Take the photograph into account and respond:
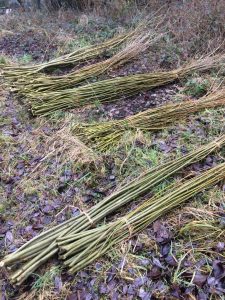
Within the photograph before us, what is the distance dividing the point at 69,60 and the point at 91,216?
3.20m

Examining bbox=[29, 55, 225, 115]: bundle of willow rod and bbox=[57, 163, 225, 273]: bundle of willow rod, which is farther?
bbox=[29, 55, 225, 115]: bundle of willow rod

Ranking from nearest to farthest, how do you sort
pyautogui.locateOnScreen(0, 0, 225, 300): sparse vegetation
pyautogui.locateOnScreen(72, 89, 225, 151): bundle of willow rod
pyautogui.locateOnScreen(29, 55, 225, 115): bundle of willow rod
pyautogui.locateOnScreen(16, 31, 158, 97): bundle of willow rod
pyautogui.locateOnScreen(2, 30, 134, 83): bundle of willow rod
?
pyautogui.locateOnScreen(0, 0, 225, 300): sparse vegetation → pyautogui.locateOnScreen(72, 89, 225, 151): bundle of willow rod → pyautogui.locateOnScreen(29, 55, 225, 115): bundle of willow rod → pyautogui.locateOnScreen(16, 31, 158, 97): bundle of willow rod → pyautogui.locateOnScreen(2, 30, 134, 83): bundle of willow rod

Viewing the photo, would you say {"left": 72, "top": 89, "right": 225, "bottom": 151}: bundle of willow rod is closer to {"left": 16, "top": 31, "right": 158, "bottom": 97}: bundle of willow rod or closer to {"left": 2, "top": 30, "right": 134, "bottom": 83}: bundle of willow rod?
{"left": 16, "top": 31, "right": 158, "bottom": 97}: bundle of willow rod

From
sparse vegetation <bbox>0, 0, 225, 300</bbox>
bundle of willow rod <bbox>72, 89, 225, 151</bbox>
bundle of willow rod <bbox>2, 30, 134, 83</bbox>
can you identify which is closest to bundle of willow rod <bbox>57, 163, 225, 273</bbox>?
sparse vegetation <bbox>0, 0, 225, 300</bbox>

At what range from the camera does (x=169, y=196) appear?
2.57m

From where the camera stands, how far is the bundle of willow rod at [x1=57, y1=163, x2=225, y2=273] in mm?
2279

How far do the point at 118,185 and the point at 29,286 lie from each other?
3.69 ft

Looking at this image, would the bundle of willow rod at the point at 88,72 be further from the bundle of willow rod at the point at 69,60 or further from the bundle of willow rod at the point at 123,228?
the bundle of willow rod at the point at 123,228

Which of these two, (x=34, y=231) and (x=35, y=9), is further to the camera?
(x=35, y=9)

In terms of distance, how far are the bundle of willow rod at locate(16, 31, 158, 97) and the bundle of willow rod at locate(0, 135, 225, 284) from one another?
6.78 ft

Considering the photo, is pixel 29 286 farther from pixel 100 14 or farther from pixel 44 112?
pixel 100 14

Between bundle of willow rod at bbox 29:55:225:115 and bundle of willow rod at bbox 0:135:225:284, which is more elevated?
bundle of willow rod at bbox 29:55:225:115

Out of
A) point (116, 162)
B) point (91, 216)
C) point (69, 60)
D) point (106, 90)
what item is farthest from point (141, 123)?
point (69, 60)

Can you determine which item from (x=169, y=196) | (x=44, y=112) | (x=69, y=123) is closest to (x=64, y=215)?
(x=169, y=196)
